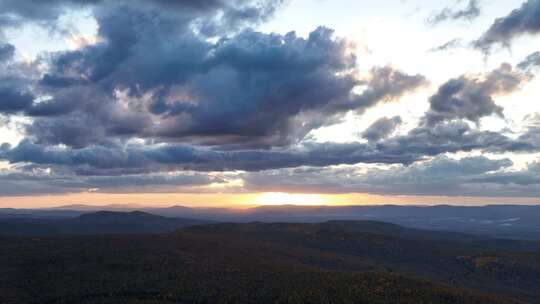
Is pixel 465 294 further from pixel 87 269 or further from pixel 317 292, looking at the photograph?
pixel 87 269

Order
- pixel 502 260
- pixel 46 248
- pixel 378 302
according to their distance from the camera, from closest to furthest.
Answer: pixel 378 302
pixel 46 248
pixel 502 260

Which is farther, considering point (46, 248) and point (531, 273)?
point (531, 273)

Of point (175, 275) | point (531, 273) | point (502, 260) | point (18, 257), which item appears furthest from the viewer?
point (502, 260)

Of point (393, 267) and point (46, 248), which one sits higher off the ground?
point (46, 248)

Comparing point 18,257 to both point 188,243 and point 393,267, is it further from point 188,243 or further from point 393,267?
point 393,267

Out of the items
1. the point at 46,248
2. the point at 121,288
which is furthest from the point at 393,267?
the point at 46,248

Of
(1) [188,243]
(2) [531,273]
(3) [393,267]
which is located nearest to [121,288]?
(1) [188,243]
